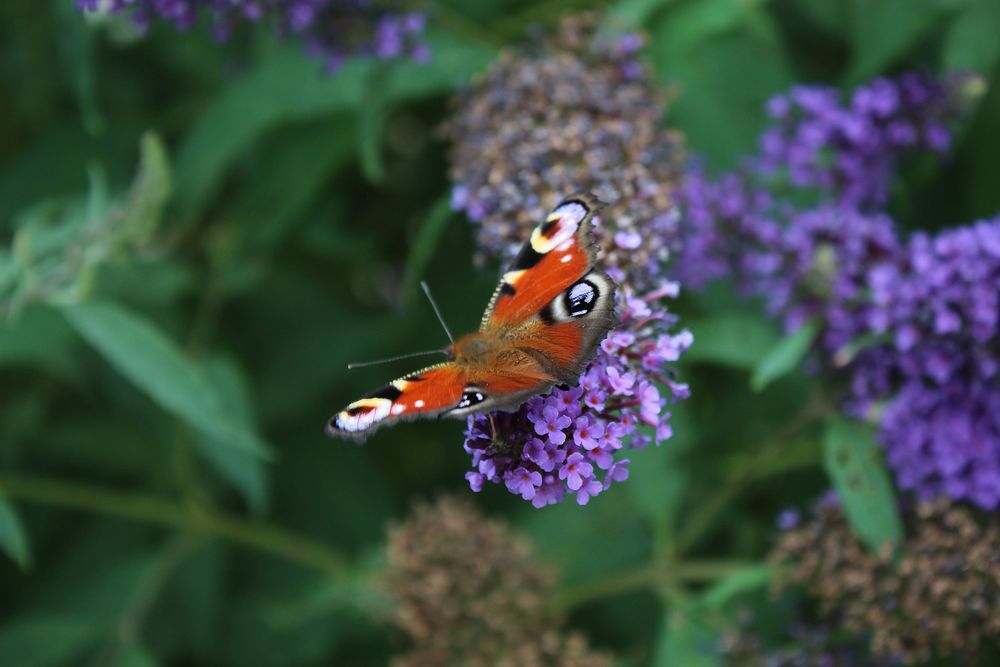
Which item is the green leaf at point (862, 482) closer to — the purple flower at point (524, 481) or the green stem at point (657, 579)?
the green stem at point (657, 579)

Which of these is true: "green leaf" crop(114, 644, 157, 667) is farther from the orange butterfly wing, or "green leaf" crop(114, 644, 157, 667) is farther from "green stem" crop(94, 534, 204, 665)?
the orange butterfly wing

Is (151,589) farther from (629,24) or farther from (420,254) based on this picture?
(629,24)

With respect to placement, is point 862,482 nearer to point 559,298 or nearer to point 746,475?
point 746,475

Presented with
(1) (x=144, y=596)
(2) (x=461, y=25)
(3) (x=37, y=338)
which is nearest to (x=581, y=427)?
(2) (x=461, y=25)

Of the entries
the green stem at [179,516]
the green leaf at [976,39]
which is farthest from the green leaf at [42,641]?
the green leaf at [976,39]

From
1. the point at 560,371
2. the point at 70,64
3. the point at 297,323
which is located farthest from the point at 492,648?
the point at 70,64
